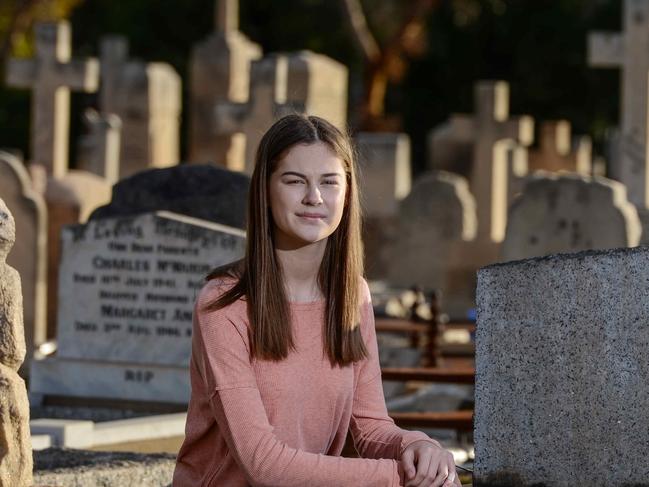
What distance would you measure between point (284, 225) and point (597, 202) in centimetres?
707

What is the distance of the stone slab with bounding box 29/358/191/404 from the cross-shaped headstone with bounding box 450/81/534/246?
1051 cm

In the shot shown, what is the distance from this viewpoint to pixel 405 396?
32.0 feet

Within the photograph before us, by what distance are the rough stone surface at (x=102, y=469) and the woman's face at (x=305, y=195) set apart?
150 cm

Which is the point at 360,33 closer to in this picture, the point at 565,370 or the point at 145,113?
the point at 145,113

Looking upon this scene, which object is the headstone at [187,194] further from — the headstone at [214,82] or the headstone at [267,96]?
the headstone at [214,82]

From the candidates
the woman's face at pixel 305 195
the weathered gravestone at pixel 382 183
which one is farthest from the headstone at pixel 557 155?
the woman's face at pixel 305 195

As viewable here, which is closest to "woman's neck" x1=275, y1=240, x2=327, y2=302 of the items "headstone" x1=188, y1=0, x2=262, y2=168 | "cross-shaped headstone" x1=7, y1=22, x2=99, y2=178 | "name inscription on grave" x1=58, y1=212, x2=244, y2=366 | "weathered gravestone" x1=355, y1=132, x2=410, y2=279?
"name inscription on grave" x1=58, y1=212, x2=244, y2=366

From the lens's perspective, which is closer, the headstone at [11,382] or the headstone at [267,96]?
the headstone at [11,382]

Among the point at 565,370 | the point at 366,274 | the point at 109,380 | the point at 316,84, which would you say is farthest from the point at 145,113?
the point at 565,370

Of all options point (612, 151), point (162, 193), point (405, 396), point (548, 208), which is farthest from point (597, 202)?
point (612, 151)

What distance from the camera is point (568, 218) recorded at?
11367mm

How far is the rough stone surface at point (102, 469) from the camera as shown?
5598 mm

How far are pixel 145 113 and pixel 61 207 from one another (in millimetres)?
5741

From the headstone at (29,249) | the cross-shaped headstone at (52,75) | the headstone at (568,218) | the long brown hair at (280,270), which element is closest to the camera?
the long brown hair at (280,270)
